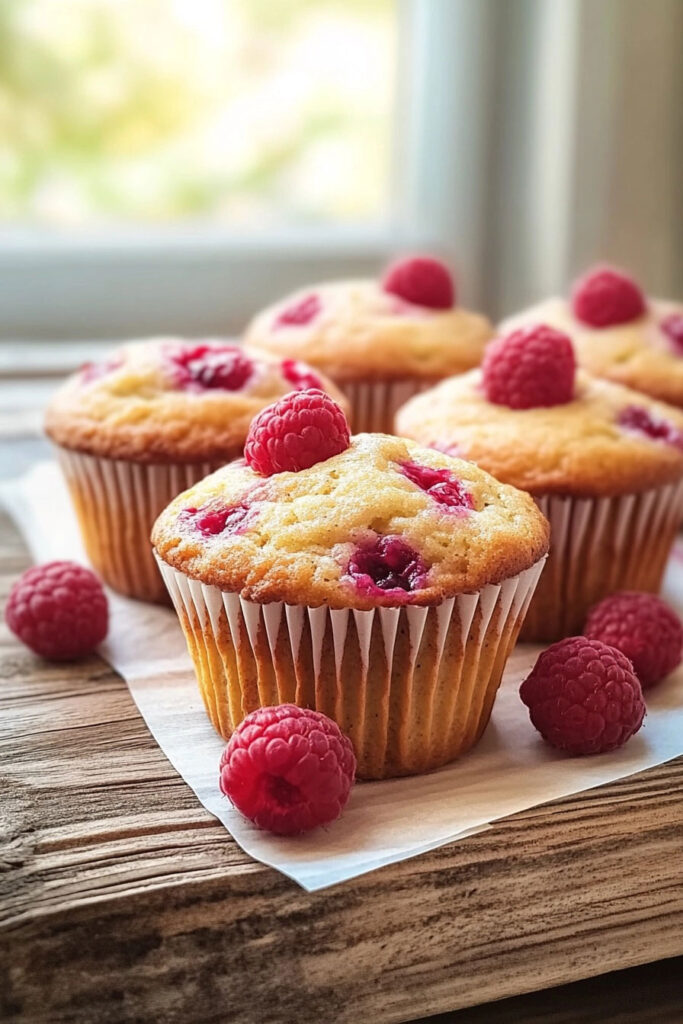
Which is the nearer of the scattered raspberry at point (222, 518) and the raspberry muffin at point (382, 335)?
the scattered raspberry at point (222, 518)

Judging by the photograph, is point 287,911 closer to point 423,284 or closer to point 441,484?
point 441,484

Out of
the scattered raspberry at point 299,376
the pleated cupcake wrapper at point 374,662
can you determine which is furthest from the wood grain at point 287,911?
the scattered raspberry at point 299,376

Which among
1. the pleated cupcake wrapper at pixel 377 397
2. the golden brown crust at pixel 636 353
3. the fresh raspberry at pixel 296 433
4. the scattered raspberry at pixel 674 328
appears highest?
the fresh raspberry at pixel 296 433

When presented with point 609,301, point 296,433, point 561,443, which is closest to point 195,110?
point 609,301

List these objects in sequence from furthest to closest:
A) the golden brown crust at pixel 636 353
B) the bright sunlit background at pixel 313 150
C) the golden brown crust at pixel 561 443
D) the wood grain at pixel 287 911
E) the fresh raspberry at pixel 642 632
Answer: the bright sunlit background at pixel 313 150 → the golden brown crust at pixel 636 353 → the golden brown crust at pixel 561 443 → the fresh raspberry at pixel 642 632 → the wood grain at pixel 287 911

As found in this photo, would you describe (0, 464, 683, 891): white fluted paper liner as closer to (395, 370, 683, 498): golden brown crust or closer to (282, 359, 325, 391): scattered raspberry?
(395, 370, 683, 498): golden brown crust

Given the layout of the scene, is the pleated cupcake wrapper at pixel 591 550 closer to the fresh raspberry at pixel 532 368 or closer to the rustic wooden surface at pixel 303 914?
the fresh raspberry at pixel 532 368

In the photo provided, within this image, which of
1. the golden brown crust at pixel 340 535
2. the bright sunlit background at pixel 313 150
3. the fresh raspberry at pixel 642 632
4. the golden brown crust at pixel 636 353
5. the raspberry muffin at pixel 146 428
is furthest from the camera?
the bright sunlit background at pixel 313 150
